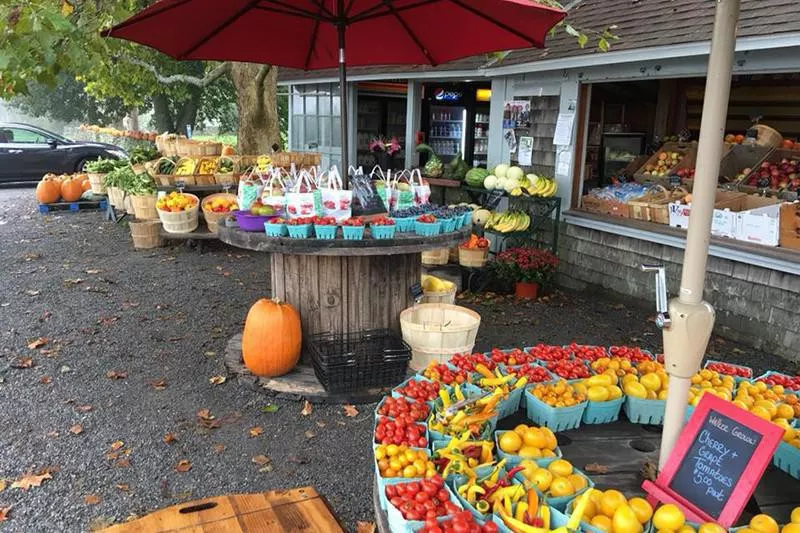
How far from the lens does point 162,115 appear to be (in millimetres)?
25484

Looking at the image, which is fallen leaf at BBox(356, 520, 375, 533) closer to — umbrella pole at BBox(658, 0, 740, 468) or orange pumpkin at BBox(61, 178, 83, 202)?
umbrella pole at BBox(658, 0, 740, 468)

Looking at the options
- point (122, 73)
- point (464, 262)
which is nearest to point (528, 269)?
point (464, 262)

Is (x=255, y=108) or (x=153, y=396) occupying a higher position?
(x=255, y=108)

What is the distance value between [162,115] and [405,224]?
24.0m

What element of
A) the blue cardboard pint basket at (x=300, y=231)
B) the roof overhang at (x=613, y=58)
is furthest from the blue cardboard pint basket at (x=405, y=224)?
the roof overhang at (x=613, y=58)

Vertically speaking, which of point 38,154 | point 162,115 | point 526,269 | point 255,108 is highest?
point 162,115

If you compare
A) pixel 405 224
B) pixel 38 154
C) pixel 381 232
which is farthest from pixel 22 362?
pixel 38 154

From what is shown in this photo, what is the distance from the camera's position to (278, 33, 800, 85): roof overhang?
5079 mm

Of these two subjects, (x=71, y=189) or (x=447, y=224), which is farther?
(x=71, y=189)

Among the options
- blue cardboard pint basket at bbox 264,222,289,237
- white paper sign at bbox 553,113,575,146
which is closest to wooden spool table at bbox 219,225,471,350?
blue cardboard pint basket at bbox 264,222,289,237

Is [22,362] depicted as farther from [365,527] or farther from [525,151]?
[525,151]

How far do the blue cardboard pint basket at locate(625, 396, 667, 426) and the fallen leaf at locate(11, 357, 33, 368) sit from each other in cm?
468

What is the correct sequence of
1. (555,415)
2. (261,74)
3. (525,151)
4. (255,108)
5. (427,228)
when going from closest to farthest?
(555,415) < (427,228) < (525,151) < (261,74) < (255,108)

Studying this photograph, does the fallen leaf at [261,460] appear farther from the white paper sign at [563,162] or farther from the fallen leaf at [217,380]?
the white paper sign at [563,162]
